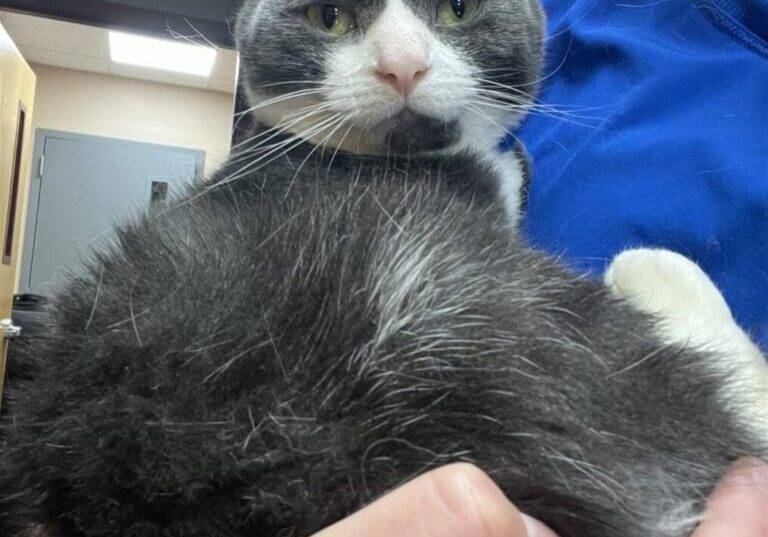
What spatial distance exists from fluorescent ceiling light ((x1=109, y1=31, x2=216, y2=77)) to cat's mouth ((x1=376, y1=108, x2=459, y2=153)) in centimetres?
248

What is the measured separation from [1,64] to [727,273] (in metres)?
2.13

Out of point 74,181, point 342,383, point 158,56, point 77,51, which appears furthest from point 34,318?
point 77,51

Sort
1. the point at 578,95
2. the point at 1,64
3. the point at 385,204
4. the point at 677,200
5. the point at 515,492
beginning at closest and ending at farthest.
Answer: the point at 515,492, the point at 385,204, the point at 677,200, the point at 578,95, the point at 1,64

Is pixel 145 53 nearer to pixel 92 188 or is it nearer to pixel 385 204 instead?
pixel 92 188

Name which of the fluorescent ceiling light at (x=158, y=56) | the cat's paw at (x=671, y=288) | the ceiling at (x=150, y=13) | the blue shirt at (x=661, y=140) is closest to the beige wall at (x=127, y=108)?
the fluorescent ceiling light at (x=158, y=56)

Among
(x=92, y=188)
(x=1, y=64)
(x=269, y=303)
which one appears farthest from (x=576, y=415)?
(x=92, y=188)

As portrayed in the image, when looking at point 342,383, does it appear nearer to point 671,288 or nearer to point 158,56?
point 671,288

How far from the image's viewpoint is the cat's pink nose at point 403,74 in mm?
883

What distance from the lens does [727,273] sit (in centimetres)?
102

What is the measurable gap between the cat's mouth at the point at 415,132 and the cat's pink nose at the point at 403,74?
0.03m

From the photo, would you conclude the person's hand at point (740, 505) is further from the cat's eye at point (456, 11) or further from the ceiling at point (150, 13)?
the ceiling at point (150, 13)

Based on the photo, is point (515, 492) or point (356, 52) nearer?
point (515, 492)

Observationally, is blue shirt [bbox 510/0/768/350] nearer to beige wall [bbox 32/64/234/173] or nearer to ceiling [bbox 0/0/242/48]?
ceiling [bbox 0/0/242/48]

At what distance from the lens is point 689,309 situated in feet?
2.71
